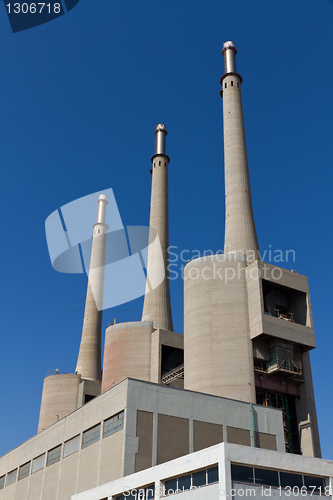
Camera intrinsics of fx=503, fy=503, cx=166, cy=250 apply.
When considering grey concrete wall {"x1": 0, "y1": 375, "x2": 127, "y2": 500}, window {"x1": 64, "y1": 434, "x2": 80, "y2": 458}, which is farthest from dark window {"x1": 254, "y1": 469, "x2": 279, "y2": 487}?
window {"x1": 64, "y1": 434, "x2": 80, "y2": 458}

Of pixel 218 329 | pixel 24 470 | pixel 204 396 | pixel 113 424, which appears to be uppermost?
pixel 218 329

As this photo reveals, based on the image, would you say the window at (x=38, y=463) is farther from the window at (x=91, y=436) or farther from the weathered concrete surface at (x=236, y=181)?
the weathered concrete surface at (x=236, y=181)

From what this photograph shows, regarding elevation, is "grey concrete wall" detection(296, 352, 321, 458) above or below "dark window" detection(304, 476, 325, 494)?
above

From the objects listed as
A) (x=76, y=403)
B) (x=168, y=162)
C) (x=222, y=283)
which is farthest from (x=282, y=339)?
(x=168, y=162)

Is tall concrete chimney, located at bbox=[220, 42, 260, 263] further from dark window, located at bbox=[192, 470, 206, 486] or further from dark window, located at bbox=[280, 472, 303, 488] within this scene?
dark window, located at bbox=[192, 470, 206, 486]

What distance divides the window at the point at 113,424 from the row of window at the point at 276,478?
1101cm

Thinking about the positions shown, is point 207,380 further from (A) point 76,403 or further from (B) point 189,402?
(A) point 76,403

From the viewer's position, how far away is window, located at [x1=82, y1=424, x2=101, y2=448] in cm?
3228

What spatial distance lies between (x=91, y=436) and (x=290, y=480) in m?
15.6

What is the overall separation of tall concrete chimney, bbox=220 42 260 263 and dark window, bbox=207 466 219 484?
2613 centimetres

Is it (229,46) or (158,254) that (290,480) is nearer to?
(158,254)

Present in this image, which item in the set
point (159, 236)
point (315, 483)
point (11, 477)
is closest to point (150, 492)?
point (315, 483)

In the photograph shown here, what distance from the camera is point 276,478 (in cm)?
2116

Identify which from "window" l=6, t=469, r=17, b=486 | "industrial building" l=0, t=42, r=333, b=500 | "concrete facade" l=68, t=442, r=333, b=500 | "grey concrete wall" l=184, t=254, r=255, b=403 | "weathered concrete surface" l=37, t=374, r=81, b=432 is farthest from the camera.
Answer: "weathered concrete surface" l=37, t=374, r=81, b=432
